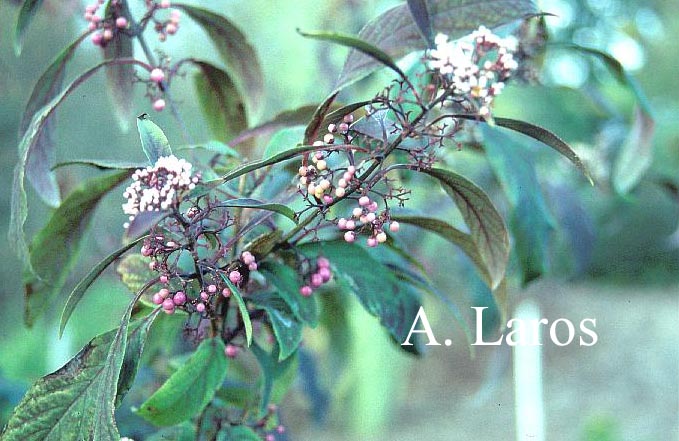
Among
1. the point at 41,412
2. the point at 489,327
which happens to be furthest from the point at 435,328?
the point at 41,412

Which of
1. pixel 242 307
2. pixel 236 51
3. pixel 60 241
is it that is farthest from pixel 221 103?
pixel 242 307

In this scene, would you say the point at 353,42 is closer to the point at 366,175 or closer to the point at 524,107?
the point at 366,175

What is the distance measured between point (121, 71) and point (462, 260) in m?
0.43

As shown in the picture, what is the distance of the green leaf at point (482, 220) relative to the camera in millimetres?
351

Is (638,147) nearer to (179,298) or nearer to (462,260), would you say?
(462,260)

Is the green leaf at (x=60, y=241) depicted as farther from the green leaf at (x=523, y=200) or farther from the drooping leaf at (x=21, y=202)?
the green leaf at (x=523, y=200)

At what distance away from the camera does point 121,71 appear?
47 centimetres

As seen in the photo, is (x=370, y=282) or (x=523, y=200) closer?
(x=370, y=282)

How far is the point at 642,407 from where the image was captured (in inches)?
107

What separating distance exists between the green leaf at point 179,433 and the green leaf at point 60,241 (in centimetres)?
11

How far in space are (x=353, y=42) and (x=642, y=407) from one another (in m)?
2.78

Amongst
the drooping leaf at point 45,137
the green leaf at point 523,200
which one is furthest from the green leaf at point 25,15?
the green leaf at point 523,200

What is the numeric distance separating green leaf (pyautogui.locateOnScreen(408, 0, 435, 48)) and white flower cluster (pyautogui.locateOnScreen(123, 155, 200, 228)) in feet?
0.41

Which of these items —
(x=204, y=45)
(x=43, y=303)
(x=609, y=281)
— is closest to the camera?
(x=43, y=303)
